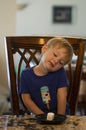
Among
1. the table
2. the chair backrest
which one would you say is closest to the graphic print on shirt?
the chair backrest

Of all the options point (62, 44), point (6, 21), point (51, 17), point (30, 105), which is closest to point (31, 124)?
point (30, 105)

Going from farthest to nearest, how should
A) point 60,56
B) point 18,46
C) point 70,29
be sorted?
point 70,29 < point 18,46 < point 60,56

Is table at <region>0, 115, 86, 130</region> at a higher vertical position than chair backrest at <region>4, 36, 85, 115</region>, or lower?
lower

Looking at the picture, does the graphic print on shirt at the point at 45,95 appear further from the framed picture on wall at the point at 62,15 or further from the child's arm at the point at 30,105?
the framed picture on wall at the point at 62,15

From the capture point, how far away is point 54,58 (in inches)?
45.2

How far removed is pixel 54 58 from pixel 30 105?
22 cm

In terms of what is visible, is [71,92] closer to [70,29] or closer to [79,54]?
[79,54]

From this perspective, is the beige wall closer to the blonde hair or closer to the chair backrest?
the chair backrest

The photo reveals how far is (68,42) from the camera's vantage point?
4.07 ft

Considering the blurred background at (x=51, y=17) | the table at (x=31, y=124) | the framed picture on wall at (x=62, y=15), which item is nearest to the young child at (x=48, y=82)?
the table at (x=31, y=124)

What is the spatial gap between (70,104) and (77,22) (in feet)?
16.2

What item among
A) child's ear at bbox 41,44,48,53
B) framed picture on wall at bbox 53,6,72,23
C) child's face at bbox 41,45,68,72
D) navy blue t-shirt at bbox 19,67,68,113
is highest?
framed picture on wall at bbox 53,6,72,23

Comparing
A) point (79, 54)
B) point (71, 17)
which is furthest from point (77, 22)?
point (79, 54)

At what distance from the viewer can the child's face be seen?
3.76 feet
